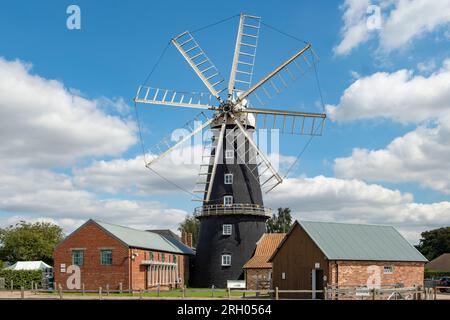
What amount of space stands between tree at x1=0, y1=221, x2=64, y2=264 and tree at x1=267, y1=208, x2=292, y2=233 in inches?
1273

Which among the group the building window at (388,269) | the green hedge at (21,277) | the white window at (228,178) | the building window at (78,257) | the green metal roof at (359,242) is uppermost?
the white window at (228,178)

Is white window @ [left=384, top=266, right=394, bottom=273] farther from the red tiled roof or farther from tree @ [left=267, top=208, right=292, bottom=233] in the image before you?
tree @ [left=267, top=208, right=292, bottom=233]

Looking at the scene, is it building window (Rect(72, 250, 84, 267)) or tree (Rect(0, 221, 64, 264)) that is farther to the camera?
tree (Rect(0, 221, 64, 264))

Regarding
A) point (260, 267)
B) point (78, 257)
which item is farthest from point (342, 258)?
point (78, 257)

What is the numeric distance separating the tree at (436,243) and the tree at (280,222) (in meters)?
20.9

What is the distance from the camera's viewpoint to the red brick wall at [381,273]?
38125mm

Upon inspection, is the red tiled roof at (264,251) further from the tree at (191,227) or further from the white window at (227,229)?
the tree at (191,227)

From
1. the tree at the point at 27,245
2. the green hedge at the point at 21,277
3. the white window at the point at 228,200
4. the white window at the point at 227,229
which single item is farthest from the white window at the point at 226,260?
the tree at the point at 27,245

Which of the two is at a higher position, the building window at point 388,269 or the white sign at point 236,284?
the building window at point 388,269

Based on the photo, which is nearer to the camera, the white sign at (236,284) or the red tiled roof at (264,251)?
the red tiled roof at (264,251)

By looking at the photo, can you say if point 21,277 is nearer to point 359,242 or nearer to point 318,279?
point 318,279

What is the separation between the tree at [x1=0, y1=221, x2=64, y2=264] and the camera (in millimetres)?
77312

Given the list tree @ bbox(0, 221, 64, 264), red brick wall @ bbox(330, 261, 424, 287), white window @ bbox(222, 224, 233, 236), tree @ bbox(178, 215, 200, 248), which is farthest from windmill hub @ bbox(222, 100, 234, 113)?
tree @ bbox(178, 215, 200, 248)

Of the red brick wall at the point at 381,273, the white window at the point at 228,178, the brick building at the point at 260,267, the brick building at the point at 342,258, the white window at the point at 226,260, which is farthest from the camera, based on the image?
the white window at the point at 228,178
